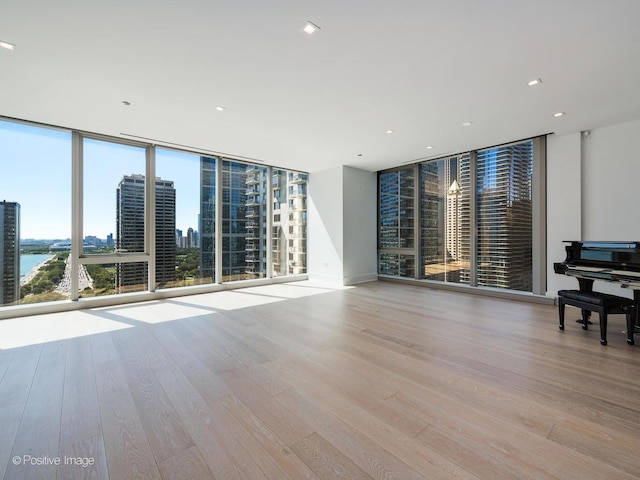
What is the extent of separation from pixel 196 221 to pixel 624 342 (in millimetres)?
6944

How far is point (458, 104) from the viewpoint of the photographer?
375 cm

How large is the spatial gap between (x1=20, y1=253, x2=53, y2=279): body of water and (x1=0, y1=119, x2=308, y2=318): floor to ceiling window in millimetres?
11

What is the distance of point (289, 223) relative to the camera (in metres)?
7.68

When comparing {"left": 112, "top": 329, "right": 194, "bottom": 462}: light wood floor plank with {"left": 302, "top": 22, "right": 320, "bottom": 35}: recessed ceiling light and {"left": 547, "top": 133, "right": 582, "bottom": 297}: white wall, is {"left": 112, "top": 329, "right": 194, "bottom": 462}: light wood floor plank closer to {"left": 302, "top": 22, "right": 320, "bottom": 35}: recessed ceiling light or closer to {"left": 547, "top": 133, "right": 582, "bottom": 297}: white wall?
{"left": 302, "top": 22, "right": 320, "bottom": 35}: recessed ceiling light

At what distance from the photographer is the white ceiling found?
2246 mm

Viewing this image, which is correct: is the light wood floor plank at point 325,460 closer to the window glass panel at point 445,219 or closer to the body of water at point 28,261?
the body of water at point 28,261

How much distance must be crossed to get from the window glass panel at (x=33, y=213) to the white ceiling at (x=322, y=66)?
43 centimetres

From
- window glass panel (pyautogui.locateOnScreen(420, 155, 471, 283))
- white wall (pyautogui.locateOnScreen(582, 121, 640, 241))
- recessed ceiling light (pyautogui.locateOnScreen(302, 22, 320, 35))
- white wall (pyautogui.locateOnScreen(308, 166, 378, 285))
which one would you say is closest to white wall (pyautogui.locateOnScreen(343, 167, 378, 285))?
white wall (pyautogui.locateOnScreen(308, 166, 378, 285))

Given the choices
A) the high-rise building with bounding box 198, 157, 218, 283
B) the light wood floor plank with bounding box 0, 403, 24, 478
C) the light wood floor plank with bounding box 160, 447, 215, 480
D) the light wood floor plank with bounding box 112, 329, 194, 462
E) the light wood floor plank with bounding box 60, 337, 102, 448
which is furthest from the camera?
the high-rise building with bounding box 198, 157, 218, 283

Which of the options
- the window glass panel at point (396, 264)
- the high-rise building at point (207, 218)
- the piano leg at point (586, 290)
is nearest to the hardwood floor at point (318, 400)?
the piano leg at point (586, 290)

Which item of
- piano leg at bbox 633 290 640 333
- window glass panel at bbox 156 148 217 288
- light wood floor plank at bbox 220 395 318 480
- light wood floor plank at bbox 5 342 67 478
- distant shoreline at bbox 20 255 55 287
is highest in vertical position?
window glass panel at bbox 156 148 217 288

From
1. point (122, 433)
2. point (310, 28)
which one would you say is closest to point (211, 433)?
point (122, 433)

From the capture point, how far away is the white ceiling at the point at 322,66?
225 centimetres

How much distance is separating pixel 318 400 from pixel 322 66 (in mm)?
3135
